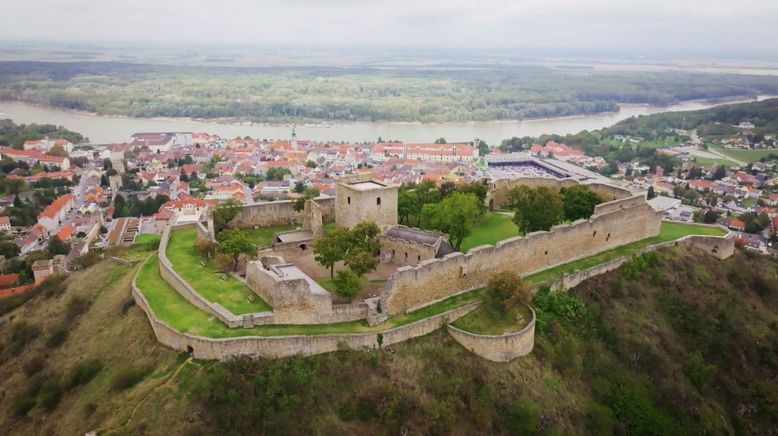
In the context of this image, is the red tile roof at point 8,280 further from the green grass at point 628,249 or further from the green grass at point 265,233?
the green grass at point 628,249

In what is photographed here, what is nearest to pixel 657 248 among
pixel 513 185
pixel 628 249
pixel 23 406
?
pixel 628 249

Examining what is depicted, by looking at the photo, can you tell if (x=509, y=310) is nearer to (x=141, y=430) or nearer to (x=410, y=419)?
(x=410, y=419)

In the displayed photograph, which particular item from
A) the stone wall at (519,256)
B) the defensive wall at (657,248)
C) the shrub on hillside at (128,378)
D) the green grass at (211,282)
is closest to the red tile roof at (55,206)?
the green grass at (211,282)

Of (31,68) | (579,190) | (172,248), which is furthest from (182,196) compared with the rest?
(31,68)

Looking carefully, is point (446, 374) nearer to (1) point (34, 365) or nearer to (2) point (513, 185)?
(1) point (34, 365)

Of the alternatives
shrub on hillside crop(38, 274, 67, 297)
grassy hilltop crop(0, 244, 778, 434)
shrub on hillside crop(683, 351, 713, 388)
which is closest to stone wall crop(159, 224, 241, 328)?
grassy hilltop crop(0, 244, 778, 434)

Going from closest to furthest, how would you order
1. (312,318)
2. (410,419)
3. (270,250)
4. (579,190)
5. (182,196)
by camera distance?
(410,419) → (312,318) → (270,250) → (579,190) → (182,196)
